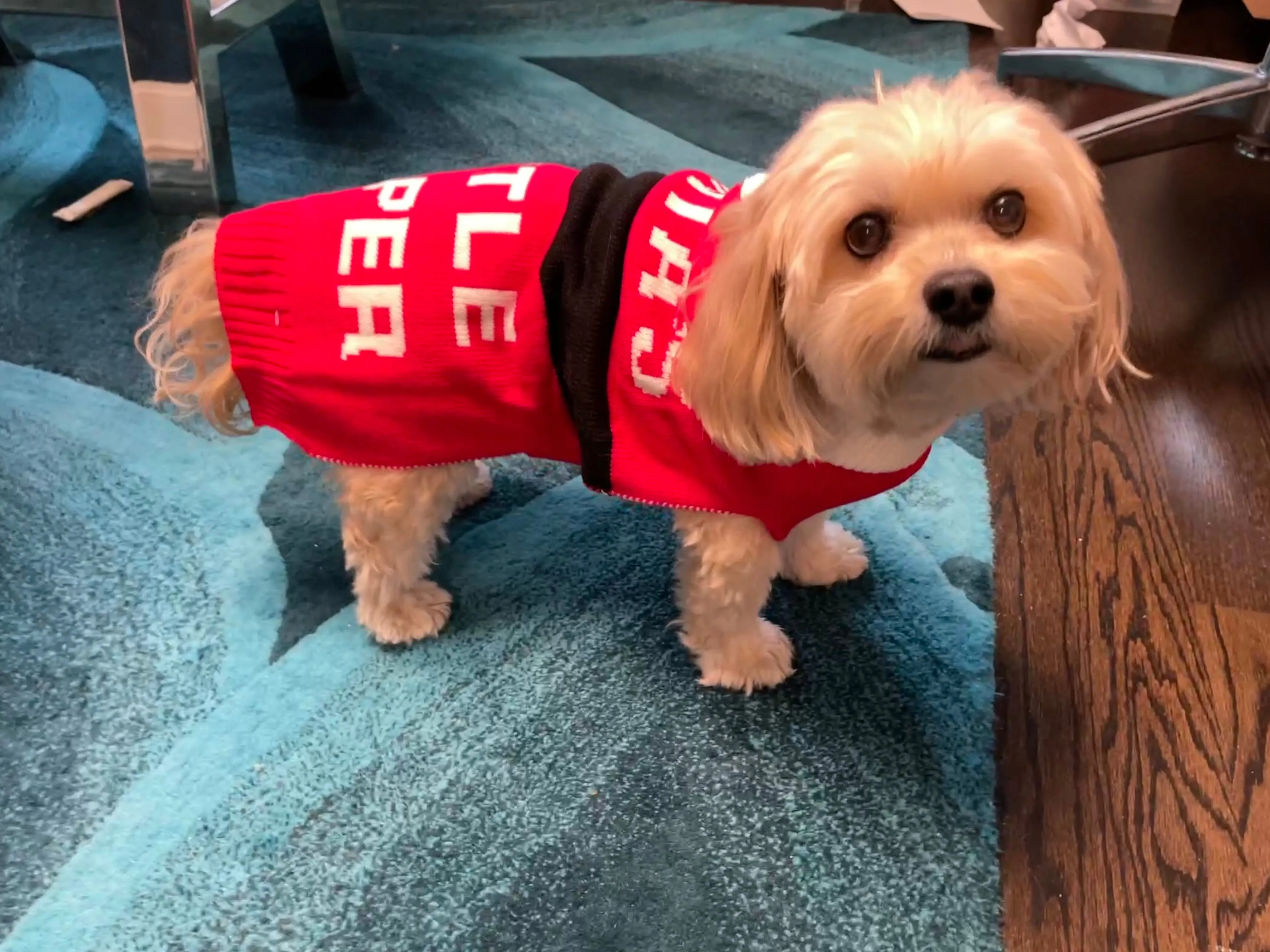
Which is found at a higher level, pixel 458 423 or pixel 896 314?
pixel 896 314

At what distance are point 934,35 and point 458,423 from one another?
1.62 metres

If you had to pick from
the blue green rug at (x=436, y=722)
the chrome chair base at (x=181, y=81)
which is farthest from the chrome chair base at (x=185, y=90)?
the blue green rug at (x=436, y=722)

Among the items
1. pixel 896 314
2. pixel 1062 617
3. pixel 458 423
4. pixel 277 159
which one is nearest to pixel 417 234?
pixel 458 423

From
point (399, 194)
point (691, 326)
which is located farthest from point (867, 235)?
point (399, 194)

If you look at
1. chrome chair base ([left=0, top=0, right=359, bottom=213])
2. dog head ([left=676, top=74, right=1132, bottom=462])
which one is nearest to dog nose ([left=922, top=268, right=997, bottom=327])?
dog head ([left=676, top=74, right=1132, bottom=462])

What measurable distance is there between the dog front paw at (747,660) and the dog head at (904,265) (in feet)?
1.00

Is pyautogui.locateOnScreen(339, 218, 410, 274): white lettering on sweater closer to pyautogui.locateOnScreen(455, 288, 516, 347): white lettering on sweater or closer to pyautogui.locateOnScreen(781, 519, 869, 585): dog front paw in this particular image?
pyautogui.locateOnScreen(455, 288, 516, 347): white lettering on sweater

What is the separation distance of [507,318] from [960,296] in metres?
0.36

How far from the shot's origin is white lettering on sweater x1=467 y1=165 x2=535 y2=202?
83 cm

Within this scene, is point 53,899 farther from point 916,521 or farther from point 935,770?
point 916,521

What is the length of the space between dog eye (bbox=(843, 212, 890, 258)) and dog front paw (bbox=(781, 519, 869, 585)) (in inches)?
17.7

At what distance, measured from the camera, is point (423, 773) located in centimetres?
95

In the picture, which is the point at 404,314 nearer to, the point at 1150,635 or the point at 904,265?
the point at 904,265

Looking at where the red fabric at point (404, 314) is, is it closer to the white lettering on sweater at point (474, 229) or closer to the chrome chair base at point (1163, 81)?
the white lettering on sweater at point (474, 229)
